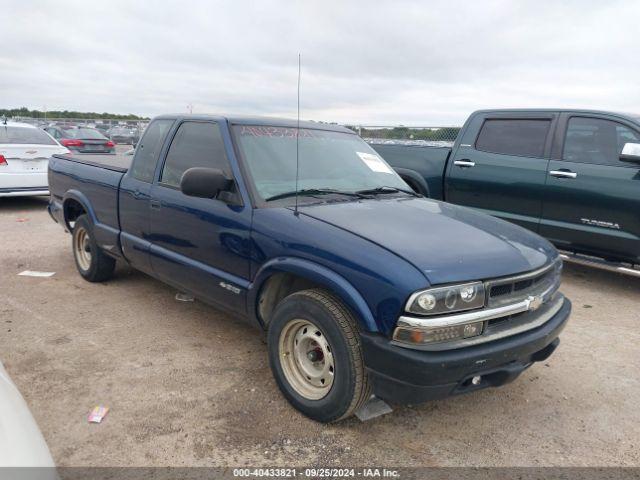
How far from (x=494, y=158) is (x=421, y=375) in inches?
179

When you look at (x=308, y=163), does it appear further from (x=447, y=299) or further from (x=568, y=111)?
(x=568, y=111)

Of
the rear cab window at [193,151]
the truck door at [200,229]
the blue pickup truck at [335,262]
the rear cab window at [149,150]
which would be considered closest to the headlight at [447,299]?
the blue pickup truck at [335,262]

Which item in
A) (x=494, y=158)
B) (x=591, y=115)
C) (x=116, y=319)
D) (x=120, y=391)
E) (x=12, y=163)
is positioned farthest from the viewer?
(x=12, y=163)

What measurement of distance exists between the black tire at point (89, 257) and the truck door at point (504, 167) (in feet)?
13.9

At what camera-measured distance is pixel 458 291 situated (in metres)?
2.54

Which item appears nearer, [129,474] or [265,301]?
[129,474]

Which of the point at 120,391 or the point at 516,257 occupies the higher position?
the point at 516,257

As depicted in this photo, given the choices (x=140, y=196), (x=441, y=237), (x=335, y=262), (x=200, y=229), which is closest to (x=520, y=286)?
(x=441, y=237)

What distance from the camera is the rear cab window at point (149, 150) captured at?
436cm

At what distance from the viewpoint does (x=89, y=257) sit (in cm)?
546

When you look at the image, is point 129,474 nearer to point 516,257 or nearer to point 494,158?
point 516,257

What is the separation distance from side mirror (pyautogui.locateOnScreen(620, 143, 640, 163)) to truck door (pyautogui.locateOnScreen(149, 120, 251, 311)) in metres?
4.12

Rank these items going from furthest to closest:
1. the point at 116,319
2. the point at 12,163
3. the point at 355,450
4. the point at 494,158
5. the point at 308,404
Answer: the point at 12,163
the point at 494,158
the point at 116,319
the point at 308,404
the point at 355,450

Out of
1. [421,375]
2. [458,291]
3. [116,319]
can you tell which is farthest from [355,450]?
[116,319]
